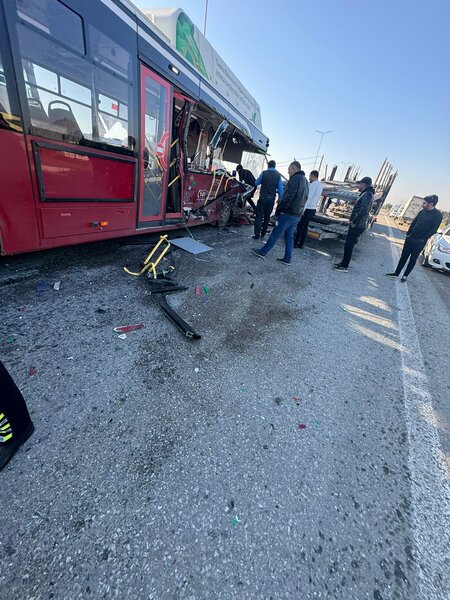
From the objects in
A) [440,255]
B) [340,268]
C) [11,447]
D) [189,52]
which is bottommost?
[340,268]

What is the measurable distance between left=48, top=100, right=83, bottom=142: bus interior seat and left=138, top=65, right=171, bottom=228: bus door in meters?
1.16

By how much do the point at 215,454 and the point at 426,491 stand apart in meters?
1.53

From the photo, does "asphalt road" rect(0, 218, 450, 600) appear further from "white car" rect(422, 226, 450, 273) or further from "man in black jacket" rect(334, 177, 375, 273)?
"white car" rect(422, 226, 450, 273)

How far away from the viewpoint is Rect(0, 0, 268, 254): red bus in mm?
2750

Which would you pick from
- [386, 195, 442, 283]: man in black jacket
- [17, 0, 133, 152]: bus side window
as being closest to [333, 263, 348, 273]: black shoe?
[386, 195, 442, 283]: man in black jacket

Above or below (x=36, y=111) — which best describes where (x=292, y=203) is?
below

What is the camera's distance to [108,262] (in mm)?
4414

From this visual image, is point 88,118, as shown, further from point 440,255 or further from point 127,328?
point 440,255

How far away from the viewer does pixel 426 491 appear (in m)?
1.89

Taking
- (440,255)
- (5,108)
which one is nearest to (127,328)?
(5,108)

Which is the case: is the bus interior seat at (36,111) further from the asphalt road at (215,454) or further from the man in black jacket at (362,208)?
the man in black jacket at (362,208)

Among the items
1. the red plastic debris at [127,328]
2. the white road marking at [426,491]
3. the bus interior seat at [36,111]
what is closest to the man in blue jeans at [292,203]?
the white road marking at [426,491]

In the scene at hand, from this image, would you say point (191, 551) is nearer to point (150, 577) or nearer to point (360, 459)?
point (150, 577)

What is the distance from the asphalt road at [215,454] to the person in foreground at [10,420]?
8 centimetres
